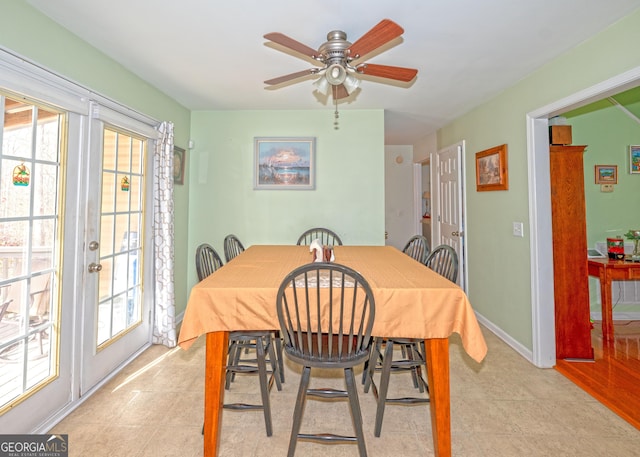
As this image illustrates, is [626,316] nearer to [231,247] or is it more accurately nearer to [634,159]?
[634,159]

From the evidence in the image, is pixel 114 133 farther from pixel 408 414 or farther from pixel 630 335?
pixel 630 335

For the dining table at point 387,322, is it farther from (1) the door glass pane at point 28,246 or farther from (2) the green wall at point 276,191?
(2) the green wall at point 276,191

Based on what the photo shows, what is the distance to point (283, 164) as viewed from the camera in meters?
3.74

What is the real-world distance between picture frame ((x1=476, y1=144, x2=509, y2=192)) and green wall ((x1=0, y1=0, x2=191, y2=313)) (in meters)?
3.40

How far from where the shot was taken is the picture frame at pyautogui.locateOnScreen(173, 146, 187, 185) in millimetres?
3410

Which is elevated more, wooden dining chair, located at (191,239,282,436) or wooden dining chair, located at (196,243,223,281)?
wooden dining chair, located at (196,243,223,281)

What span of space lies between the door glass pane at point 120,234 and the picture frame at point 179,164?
0.50 meters

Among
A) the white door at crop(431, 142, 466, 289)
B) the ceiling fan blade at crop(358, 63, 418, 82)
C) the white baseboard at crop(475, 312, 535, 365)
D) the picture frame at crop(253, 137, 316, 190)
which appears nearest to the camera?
the ceiling fan blade at crop(358, 63, 418, 82)

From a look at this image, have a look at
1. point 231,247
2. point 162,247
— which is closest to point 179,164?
point 162,247

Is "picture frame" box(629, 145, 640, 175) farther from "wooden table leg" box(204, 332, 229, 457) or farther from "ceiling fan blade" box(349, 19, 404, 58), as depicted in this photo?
"wooden table leg" box(204, 332, 229, 457)

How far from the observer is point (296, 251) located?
2795mm

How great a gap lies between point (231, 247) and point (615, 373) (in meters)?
3.36

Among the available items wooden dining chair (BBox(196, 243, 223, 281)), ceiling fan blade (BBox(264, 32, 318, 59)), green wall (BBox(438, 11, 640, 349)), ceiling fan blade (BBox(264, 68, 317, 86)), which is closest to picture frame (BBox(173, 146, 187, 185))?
wooden dining chair (BBox(196, 243, 223, 281))

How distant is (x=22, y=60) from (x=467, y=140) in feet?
13.2
